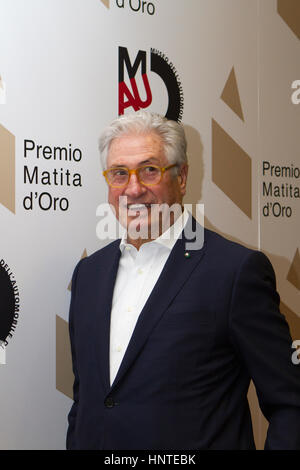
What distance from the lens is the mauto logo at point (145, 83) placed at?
1.91m

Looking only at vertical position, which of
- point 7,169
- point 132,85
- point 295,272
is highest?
point 132,85

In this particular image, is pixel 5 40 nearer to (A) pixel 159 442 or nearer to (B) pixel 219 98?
(B) pixel 219 98

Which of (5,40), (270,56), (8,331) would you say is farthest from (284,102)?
(8,331)

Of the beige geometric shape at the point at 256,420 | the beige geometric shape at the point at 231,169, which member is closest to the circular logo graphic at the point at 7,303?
the beige geometric shape at the point at 231,169

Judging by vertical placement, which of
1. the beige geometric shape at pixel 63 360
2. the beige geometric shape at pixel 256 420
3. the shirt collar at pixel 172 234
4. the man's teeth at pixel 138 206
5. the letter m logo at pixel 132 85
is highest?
the letter m logo at pixel 132 85

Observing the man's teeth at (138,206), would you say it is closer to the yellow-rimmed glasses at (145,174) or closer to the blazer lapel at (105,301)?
the yellow-rimmed glasses at (145,174)

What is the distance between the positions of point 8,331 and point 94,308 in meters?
0.24

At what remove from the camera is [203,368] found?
1532 millimetres

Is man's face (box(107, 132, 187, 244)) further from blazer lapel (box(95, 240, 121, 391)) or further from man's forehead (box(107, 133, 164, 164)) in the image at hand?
blazer lapel (box(95, 240, 121, 391))

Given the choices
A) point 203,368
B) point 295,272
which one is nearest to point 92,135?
point 203,368

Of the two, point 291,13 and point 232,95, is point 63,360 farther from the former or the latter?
point 291,13

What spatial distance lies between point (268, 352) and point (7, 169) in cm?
84

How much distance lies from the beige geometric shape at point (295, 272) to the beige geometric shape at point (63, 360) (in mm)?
871

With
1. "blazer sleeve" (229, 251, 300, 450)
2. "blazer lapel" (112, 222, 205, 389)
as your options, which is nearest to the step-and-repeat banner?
"blazer sleeve" (229, 251, 300, 450)
